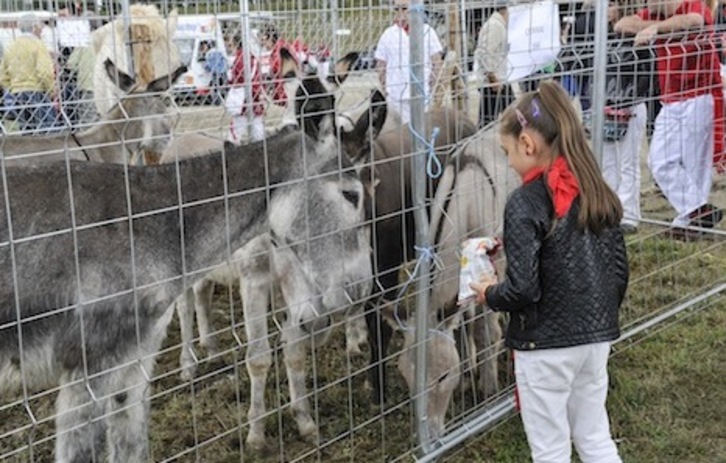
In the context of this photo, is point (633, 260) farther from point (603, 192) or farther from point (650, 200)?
point (603, 192)

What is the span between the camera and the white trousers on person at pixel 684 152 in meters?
6.20

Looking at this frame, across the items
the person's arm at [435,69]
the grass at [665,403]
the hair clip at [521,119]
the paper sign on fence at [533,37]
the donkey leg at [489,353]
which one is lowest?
the grass at [665,403]

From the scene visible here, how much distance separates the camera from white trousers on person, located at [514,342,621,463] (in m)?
3.06

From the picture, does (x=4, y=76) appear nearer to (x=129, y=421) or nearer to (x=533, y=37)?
(x=129, y=421)

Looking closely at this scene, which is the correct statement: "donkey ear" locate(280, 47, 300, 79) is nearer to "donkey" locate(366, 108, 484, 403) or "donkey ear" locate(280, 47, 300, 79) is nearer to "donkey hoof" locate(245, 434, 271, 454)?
"donkey" locate(366, 108, 484, 403)

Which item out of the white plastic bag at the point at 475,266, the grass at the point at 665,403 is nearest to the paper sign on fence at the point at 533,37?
the white plastic bag at the point at 475,266

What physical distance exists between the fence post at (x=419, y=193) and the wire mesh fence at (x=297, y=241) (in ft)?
0.04

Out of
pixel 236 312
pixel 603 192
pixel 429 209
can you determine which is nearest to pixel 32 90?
pixel 236 312

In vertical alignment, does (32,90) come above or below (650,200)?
above

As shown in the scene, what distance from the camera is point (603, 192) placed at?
3002 millimetres

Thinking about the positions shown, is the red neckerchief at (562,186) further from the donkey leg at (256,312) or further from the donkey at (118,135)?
the donkey at (118,135)

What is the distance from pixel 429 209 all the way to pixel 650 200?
15.2 ft

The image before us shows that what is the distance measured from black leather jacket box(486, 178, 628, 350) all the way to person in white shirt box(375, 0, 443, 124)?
32.8 inches

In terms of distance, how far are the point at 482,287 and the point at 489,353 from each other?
169 cm
